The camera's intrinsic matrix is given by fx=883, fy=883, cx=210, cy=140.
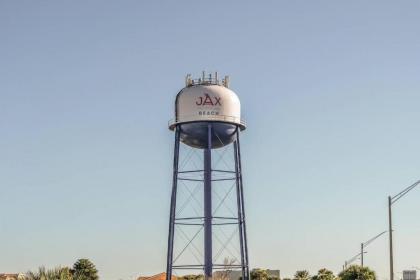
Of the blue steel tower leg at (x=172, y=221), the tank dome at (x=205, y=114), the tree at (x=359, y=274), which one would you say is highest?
the tank dome at (x=205, y=114)

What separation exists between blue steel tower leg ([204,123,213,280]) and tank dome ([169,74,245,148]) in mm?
935

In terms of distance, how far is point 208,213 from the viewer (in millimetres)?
80562

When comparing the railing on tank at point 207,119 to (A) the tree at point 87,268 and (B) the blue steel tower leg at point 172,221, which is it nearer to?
(B) the blue steel tower leg at point 172,221

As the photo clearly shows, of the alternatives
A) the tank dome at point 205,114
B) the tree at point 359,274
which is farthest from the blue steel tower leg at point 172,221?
the tree at point 359,274

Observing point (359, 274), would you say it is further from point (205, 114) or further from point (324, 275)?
point (205, 114)

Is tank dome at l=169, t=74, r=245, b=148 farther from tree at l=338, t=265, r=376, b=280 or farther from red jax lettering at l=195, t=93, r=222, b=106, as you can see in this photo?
tree at l=338, t=265, r=376, b=280

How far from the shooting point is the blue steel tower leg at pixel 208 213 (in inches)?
3120

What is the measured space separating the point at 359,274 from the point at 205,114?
25012 millimetres

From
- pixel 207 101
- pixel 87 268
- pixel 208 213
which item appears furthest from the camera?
pixel 87 268

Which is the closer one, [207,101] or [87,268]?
[207,101]

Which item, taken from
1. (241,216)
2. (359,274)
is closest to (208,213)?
(241,216)

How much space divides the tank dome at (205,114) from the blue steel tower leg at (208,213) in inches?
36.8

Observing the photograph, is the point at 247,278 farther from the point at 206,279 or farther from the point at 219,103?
the point at 219,103

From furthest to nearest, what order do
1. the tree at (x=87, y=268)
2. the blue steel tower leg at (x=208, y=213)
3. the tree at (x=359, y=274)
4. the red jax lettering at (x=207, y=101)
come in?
the tree at (x=87, y=268) < the tree at (x=359, y=274) < the red jax lettering at (x=207, y=101) < the blue steel tower leg at (x=208, y=213)
